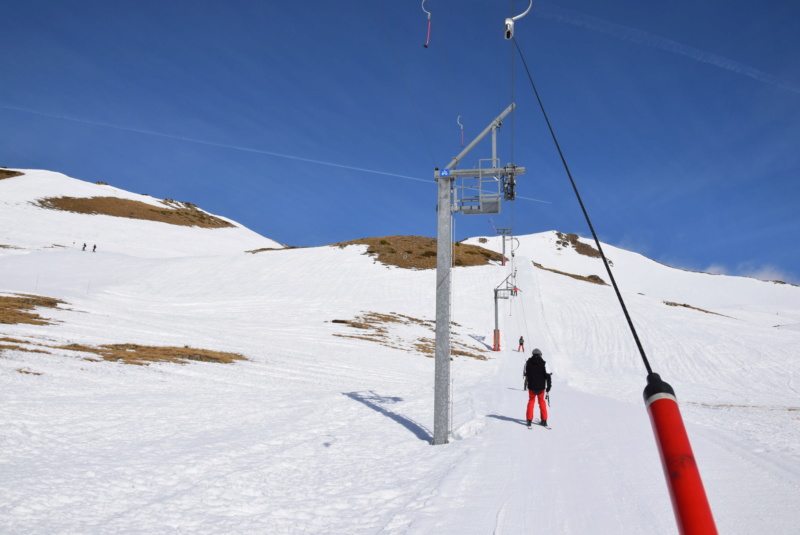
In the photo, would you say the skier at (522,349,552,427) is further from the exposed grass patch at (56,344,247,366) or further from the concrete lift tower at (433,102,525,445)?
the exposed grass patch at (56,344,247,366)

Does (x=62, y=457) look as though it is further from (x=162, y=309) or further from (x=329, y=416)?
(x=162, y=309)

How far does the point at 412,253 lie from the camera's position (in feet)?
228

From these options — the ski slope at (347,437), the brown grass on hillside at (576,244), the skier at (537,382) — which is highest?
the brown grass on hillside at (576,244)

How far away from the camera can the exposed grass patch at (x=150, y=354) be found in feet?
44.9

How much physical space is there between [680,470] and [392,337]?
29938 mm

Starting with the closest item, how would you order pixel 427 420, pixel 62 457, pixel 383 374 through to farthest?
pixel 62 457
pixel 427 420
pixel 383 374

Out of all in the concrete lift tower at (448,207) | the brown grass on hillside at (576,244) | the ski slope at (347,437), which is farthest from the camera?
the brown grass on hillside at (576,244)

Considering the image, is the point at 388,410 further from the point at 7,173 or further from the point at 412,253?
the point at 7,173

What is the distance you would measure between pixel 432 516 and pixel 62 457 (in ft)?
17.6

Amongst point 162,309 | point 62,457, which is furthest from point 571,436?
point 162,309

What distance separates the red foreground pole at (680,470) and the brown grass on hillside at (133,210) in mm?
103117

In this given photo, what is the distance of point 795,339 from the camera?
3209cm

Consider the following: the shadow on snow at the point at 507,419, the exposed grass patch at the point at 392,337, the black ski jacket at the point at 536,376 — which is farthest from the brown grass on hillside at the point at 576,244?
the black ski jacket at the point at 536,376

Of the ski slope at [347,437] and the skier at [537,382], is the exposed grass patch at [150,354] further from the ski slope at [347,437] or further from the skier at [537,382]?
the skier at [537,382]
